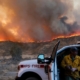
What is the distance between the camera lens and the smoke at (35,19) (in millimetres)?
34438

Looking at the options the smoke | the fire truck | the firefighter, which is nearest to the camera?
the firefighter

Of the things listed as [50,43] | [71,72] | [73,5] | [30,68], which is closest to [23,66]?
[30,68]

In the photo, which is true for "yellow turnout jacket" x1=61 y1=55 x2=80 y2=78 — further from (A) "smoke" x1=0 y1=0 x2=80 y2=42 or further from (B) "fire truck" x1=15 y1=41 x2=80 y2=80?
(A) "smoke" x1=0 y1=0 x2=80 y2=42

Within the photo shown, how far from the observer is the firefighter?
6480mm

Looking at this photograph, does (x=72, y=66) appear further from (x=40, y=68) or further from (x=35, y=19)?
(x=35, y=19)

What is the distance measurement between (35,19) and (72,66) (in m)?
28.9

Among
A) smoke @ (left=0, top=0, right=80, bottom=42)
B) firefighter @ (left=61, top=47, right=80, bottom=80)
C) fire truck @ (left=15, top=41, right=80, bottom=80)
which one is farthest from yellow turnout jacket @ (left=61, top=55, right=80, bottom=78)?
smoke @ (left=0, top=0, right=80, bottom=42)

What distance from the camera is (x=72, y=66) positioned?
6535mm

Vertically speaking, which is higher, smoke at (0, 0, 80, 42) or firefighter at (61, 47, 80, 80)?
smoke at (0, 0, 80, 42)

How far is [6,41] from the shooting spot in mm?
35812

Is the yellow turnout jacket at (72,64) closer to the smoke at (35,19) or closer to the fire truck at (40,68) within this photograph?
the fire truck at (40,68)

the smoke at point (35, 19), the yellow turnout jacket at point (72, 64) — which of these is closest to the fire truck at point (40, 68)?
the yellow turnout jacket at point (72, 64)

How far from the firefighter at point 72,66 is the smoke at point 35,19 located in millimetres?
27636

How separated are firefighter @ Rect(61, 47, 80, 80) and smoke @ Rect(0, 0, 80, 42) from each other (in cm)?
2764
